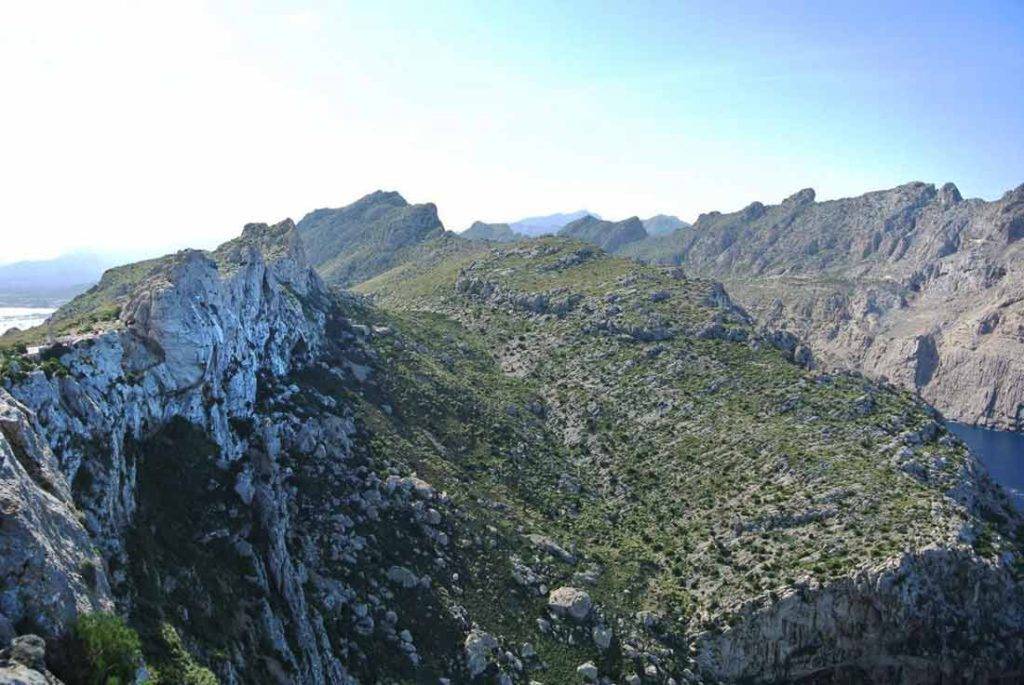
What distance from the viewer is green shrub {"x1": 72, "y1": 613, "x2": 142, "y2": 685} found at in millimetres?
24406

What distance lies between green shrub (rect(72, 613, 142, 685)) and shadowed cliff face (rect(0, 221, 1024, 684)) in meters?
1.00

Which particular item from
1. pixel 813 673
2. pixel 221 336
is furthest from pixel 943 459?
pixel 221 336

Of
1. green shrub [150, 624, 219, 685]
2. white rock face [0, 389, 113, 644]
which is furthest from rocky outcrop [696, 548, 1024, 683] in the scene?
white rock face [0, 389, 113, 644]

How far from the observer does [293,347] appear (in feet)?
256

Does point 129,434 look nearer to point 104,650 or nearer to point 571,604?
point 104,650

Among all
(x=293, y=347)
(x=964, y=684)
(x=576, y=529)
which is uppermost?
(x=293, y=347)

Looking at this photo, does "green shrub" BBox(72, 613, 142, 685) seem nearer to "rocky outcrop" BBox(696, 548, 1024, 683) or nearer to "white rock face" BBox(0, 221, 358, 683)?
"white rock face" BBox(0, 221, 358, 683)

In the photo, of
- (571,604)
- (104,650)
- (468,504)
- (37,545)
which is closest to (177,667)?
(104,650)

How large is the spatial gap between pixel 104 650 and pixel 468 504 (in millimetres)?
45389

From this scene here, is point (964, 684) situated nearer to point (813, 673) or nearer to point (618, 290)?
point (813, 673)

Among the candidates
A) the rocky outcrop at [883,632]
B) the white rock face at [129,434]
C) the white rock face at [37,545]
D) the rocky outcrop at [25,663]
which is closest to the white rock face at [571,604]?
the rocky outcrop at [883,632]

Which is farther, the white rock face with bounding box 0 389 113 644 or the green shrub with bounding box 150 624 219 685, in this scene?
the green shrub with bounding box 150 624 219 685

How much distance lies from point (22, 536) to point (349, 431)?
44.4 m

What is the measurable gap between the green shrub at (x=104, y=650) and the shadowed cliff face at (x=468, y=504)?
1.00 metres
